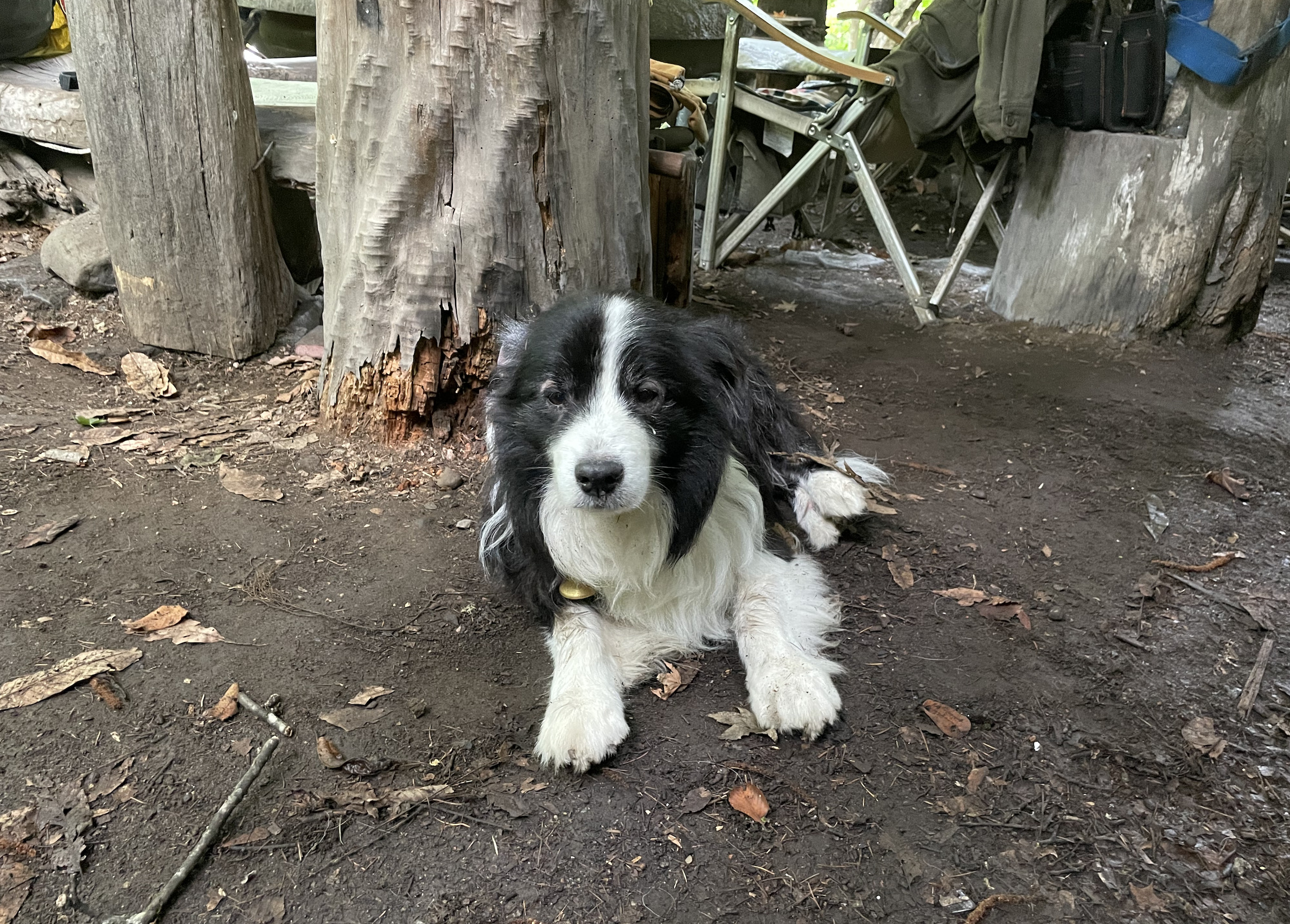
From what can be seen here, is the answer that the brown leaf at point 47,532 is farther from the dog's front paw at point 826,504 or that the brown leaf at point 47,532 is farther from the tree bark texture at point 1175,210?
the tree bark texture at point 1175,210

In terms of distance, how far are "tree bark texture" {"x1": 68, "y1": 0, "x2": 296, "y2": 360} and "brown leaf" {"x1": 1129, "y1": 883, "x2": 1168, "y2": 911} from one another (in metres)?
4.37

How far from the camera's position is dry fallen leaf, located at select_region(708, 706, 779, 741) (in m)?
2.27

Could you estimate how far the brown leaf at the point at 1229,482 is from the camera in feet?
11.8

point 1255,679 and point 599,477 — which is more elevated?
point 599,477

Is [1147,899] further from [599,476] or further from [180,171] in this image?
[180,171]

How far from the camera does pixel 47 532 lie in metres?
2.91

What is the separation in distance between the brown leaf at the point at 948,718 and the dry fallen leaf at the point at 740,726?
478 mm

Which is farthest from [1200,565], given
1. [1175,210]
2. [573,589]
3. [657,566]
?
[1175,210]

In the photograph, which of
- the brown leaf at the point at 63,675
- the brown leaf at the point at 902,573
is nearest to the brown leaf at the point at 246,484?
the brown leaf at the point at 63,675

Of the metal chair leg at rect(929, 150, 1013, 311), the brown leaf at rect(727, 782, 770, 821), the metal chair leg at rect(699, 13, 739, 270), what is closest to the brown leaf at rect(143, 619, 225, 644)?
the brown leaf at rect(727, 782, 770, 821)

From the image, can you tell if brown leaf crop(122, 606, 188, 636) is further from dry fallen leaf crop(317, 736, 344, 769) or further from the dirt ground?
dry fallen leaf crop(317, 736, 344, 769)

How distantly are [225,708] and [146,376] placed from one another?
2.52m

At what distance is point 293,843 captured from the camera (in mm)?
1896

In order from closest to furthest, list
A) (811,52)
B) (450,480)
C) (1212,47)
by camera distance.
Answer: (450,480)
(1212,47)
(811,52)
